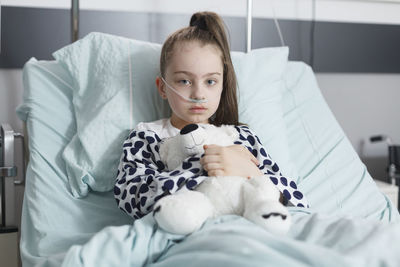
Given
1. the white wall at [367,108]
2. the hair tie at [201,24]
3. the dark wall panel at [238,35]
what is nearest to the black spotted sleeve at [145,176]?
the hair tie at [201,24]

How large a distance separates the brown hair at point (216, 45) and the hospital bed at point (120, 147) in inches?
3.7

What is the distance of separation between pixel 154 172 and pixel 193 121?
8.6 inches

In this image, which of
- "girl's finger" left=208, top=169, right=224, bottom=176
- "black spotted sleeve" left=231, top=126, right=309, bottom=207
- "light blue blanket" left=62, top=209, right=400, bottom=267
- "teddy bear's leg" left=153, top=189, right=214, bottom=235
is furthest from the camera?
"black spotted sleeve" left=231, top=126, right=309, bottom=207

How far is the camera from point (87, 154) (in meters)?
1.60

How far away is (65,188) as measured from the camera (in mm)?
1575

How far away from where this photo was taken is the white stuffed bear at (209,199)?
1.12 metres

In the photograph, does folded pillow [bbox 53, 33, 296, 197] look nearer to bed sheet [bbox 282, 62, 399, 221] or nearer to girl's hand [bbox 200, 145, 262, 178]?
bed sheet [bbox 282, 62, 399, 221]

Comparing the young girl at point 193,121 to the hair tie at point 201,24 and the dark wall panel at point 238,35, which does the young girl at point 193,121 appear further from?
the dark wall panel at point 238,35

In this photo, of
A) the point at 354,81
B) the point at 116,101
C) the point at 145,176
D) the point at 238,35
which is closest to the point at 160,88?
the point at 116,101

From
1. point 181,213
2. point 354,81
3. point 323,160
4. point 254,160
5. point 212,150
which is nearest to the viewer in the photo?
point 181,213

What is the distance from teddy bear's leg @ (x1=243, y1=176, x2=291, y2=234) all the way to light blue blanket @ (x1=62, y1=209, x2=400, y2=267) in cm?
3

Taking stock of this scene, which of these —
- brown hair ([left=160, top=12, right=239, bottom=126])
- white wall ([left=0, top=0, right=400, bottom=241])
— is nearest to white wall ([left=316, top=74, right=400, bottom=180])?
white wall ([left=0, top=0, right=400, bottom=241])

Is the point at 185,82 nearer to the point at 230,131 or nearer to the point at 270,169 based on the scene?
the point at 230,131

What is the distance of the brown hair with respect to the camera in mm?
1585
